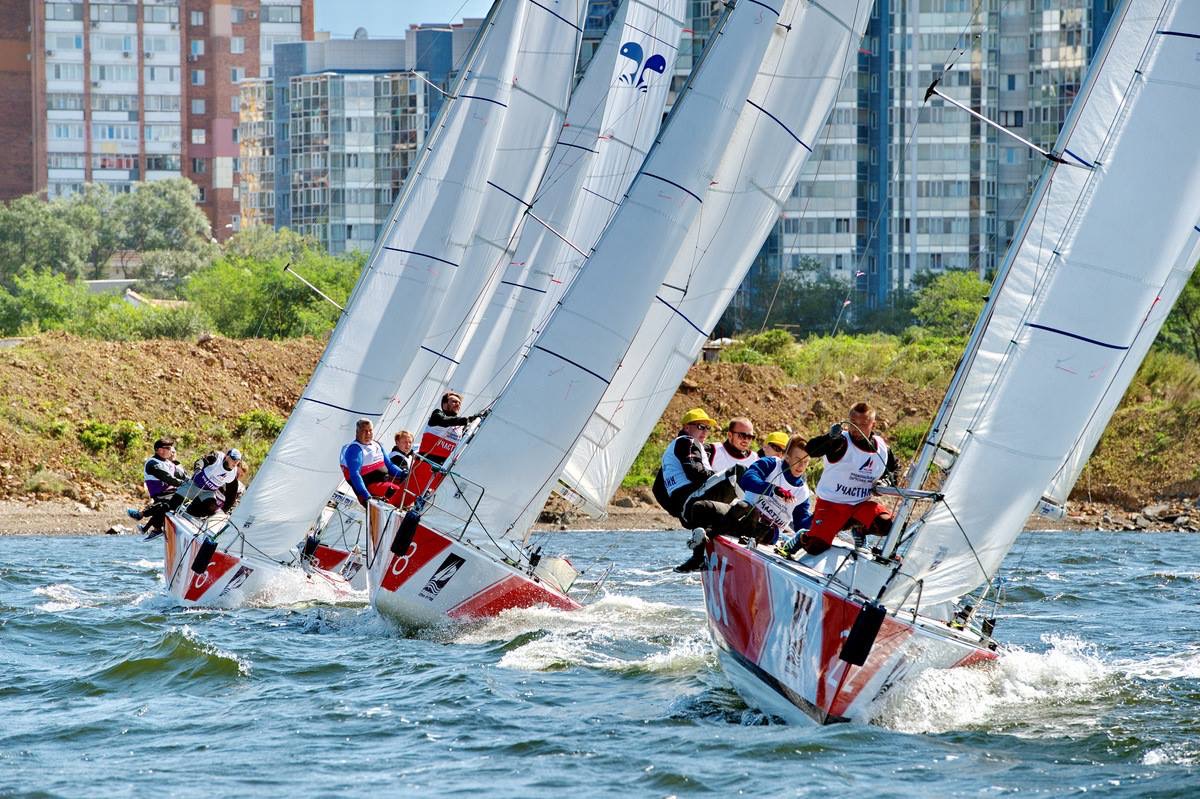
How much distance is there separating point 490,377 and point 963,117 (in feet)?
179

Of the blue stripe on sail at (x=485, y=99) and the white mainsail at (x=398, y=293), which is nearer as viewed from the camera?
the white mainsail at (x=398, y=293)

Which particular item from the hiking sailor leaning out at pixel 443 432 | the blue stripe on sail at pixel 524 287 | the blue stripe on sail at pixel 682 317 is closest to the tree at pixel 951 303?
the blue stripe on sail at pixel 524 287

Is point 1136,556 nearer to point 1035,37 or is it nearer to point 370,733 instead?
point 370,733

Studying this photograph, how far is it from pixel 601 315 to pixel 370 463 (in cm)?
306

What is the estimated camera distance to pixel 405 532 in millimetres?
Result: 15086

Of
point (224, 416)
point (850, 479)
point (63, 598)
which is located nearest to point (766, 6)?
point (850, 479)

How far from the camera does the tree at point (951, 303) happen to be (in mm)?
57938

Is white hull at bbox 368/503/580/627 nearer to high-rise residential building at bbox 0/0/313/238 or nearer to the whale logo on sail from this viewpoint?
the whale logo on sail

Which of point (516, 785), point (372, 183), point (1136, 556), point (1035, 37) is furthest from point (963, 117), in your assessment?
point (516, 785)

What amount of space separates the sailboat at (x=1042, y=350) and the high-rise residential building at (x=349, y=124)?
2993 inches

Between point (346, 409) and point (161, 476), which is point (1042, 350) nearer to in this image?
point (346, 409)

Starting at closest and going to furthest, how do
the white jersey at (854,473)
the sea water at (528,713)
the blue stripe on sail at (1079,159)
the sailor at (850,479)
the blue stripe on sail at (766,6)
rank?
the sea water at (528,713) → the blue stripe on sail at (1079,159) → the sailor at (850,479) → the white jersey at (854,473) → the blue stripe on sail at (766,6)

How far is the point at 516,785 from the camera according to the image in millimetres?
9969

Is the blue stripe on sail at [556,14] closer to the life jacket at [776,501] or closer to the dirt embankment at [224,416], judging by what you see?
the life jacket at [776,501]
